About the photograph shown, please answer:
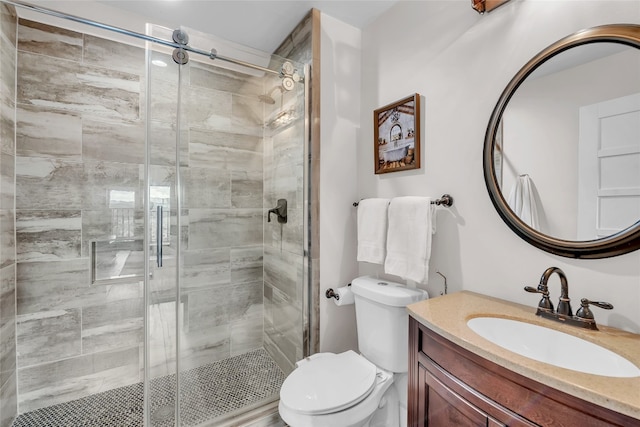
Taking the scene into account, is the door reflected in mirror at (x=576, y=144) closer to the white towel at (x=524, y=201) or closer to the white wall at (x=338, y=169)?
the white towel at (x=524, y=201)

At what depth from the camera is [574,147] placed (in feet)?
3.13

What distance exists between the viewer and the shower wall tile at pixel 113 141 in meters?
1.74

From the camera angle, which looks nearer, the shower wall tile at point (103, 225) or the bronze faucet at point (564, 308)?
the bronze faucet at point (564, 308)

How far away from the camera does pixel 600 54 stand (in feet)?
2.97

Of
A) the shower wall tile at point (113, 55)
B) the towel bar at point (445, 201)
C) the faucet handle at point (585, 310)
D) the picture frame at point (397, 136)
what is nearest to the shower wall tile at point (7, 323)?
the shower wall tile at point (113, 55)

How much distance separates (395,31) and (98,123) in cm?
199

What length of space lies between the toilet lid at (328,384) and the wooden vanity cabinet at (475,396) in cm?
28

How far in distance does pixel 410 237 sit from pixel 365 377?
2.35 ft

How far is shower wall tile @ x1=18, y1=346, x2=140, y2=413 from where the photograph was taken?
162cm

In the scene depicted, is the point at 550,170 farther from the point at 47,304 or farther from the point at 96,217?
the point at 47,304

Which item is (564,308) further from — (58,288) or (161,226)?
(58,288)

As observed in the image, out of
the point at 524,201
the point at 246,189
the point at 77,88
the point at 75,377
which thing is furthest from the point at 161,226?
the point at 524,201

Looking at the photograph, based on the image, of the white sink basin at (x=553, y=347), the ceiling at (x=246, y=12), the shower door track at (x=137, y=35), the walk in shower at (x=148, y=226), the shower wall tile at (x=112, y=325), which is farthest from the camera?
the shower wall tile at (x=112, y=325)

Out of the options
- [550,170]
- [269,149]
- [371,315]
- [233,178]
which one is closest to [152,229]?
[233,178]
